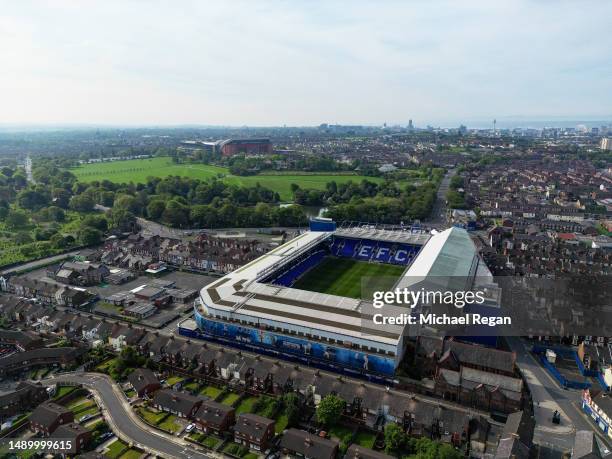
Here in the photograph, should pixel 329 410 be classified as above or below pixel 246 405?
above

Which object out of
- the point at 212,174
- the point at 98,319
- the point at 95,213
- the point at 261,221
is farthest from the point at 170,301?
the point at 212,174

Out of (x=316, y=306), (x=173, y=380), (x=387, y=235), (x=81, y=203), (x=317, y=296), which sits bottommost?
(x=173, y=380)

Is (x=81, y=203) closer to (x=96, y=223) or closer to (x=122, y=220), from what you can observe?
(x=122, y=220)

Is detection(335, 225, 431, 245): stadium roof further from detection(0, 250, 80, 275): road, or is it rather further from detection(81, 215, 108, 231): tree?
detection(81, 215, 108, 231): tree

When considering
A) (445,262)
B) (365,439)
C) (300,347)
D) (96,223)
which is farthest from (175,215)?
(365,439)

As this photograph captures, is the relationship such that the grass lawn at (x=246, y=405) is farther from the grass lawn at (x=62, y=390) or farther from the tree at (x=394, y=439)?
the grass lawn at (x=62, y=390)

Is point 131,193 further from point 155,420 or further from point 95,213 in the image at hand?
point 155,420
